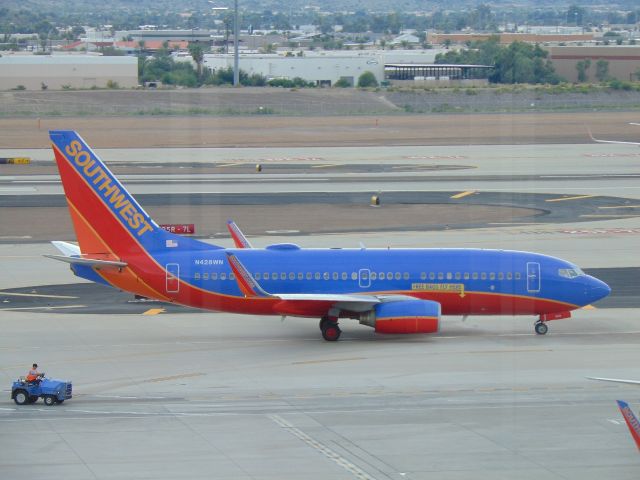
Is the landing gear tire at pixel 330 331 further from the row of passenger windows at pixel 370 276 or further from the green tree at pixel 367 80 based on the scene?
the green tree at pixel 367 80

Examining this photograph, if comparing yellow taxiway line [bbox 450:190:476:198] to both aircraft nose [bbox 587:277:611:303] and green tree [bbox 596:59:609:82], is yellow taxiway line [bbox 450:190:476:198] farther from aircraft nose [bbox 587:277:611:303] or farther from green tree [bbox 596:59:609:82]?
green tree [bbox 596:59:609:82]

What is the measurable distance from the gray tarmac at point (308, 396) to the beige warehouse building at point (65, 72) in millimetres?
115065

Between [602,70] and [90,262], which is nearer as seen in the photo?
[90,262]

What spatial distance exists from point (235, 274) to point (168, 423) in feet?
34.9

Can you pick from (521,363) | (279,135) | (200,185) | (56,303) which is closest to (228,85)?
(279,135)

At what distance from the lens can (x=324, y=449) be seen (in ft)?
100

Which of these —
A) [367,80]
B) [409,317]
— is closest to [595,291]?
[409,317]

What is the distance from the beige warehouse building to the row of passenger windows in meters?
127

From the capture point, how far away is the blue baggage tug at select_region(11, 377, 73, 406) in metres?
35.2

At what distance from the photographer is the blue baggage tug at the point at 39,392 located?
35250 mm

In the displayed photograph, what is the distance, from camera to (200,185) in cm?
9181

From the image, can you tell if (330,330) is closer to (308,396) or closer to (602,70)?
(308,396)

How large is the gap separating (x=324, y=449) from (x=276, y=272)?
1538 centimetres

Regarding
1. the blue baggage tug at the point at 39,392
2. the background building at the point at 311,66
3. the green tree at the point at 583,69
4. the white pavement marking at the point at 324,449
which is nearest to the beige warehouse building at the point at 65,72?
the background building at the point at 311,66
